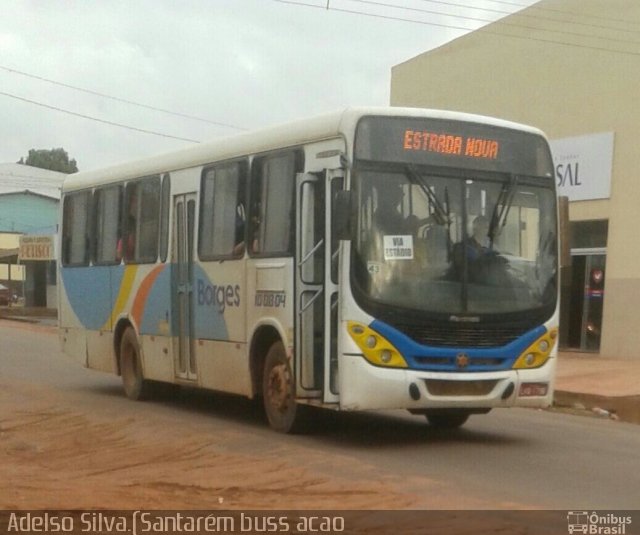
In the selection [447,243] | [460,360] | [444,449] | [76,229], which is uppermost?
[76,229]

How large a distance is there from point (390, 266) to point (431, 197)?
815 millimetres

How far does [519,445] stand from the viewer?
1245 cm

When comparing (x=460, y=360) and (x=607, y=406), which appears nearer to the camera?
(x=460, y=360)

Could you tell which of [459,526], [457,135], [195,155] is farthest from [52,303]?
[459,526]

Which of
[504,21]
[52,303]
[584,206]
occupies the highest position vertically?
[504,21]

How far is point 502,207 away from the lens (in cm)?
1215

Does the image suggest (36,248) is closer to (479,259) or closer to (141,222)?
(141,222)

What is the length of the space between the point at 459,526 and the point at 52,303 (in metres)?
51.5

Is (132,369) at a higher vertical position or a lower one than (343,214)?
lower

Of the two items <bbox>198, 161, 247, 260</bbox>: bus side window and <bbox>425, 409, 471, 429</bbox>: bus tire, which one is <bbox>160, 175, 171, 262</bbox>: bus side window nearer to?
<bbox>198, 161, 247, 260</bbox>: bus side window

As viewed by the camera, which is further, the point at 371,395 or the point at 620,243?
the point at 620,243

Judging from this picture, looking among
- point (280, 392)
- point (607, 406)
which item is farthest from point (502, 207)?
point (607, 406)

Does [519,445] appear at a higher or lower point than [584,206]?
lower

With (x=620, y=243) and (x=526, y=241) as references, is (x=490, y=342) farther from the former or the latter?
(x=620, y=243)
